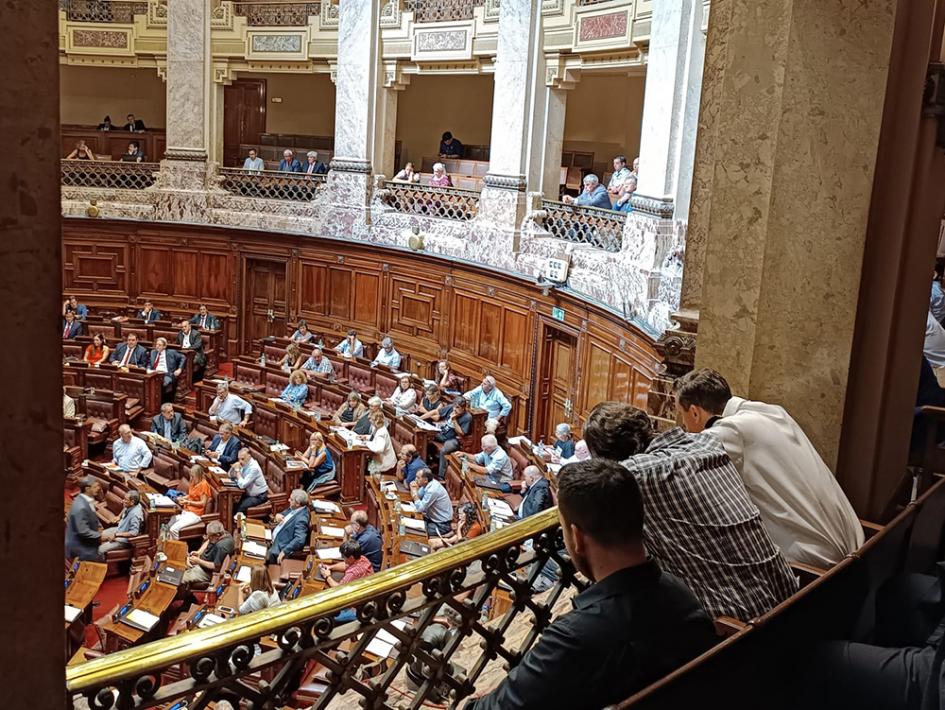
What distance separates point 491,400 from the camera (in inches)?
510

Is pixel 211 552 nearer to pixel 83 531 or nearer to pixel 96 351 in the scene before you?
pixel 83 531

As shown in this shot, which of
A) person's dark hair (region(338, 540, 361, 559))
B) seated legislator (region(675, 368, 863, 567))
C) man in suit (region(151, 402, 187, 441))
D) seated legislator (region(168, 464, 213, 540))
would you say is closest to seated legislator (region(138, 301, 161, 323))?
man in suit (region(151, 402, 187, 441))

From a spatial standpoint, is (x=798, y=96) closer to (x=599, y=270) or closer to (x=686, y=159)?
(x=686, y=159)

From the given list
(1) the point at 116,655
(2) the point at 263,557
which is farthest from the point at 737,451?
(2) the point at 263,557

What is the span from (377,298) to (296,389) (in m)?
3.74

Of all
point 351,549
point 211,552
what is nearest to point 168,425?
point 211,552

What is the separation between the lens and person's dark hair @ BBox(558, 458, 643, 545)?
84.4 inches

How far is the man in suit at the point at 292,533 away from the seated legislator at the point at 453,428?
9.17ft

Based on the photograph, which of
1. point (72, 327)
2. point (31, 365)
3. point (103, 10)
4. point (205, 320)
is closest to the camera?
point (31, 365)

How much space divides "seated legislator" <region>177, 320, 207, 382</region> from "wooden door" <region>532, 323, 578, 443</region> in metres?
5.90

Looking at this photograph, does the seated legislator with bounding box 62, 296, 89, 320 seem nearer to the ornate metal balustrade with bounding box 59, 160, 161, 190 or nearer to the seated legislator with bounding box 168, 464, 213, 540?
the ornate metal balustrade with bounding box 59, 160, 161, 190

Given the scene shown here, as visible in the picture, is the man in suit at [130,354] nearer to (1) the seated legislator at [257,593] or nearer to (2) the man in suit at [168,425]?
(2) the man in suit at [168,425]

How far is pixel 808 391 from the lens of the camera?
338cm

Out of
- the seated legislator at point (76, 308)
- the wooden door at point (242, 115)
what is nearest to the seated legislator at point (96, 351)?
the seated legislator at point (76, 308)
